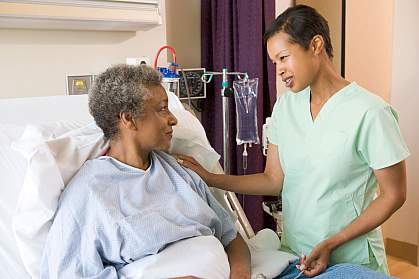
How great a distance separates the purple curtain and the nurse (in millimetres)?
944

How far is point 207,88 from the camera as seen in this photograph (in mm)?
2623

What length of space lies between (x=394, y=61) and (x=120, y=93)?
7.15 ft

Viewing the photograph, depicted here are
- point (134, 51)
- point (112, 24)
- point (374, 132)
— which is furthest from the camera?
point (134, 51)

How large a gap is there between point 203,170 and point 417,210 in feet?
6.49

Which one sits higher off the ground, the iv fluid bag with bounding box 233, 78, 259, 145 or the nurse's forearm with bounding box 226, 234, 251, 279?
the iv fluid bag with bounding box 233, 78, 259, 145

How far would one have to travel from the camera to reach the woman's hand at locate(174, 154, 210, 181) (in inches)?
59.4

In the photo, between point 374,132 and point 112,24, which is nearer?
point 374,132

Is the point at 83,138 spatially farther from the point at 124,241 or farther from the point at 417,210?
the point at 417,210

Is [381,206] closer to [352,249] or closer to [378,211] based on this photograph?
[378,211]

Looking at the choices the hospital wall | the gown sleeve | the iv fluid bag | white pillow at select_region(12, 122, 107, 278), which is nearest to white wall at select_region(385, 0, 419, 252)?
the hospital wall

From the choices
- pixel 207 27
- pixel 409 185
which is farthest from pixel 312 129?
pixel 409 185

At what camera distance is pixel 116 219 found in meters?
1.22

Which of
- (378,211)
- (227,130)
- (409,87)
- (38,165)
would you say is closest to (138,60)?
(227,130)

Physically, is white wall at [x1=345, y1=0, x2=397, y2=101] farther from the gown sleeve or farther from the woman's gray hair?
the gown sleeve
